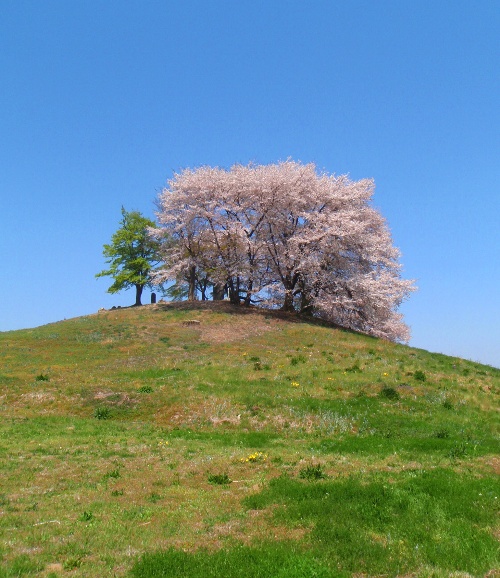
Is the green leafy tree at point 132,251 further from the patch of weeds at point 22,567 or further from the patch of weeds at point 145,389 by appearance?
the patch of weeds at point 22,567

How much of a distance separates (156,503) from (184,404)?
12348mm

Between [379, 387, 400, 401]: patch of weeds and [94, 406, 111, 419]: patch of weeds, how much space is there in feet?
40.7

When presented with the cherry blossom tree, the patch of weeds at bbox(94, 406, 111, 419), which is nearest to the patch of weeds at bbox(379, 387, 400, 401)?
the patch of weeds at bbox(94, 406, 111, 419)

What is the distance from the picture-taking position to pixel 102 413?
2352 cm

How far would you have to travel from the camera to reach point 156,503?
11.2 meters

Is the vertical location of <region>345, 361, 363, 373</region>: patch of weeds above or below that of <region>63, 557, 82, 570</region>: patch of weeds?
above

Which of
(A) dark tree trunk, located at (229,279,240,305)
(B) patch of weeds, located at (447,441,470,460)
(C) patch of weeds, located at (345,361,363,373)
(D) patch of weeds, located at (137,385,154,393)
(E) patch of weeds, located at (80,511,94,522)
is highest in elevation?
(A) dark tree trunk, located at (229,279,240,305)

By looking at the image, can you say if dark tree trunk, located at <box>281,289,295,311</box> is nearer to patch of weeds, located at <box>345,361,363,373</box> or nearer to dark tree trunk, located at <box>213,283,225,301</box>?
dark tree trunk, located at <box>213,283,225,301</box>

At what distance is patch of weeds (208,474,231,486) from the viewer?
12662 mm

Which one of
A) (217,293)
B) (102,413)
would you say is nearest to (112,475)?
(102,413)

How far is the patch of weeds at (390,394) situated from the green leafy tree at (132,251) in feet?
148

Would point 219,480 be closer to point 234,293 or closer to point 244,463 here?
point 244,463

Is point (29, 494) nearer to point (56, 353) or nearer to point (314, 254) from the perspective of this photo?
point (56, 353)

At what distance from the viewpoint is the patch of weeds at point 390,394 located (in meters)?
23.4
